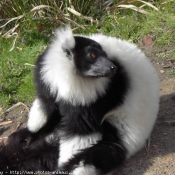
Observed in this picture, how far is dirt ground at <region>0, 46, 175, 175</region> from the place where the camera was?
167 inches

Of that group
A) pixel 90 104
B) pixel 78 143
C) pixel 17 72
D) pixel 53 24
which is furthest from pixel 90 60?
pixel 53 24

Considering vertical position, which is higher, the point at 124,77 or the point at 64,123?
the point at 124,77

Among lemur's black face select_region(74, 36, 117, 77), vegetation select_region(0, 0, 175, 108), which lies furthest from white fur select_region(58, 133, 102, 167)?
vegetation select_region(0, 0, 175, 108)

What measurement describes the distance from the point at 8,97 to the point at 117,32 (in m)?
2.04

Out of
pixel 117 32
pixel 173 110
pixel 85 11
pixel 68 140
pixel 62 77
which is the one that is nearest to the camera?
pixel 62 77

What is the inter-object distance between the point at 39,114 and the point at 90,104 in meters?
0.83

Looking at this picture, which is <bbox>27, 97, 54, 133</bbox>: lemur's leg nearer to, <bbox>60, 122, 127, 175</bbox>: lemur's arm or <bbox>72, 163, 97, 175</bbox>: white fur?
<bbox>60, 122, 127, 175</bbox>: lemur's arm

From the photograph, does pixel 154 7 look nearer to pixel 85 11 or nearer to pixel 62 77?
pixel 85 11

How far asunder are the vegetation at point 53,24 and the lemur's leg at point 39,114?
4.11ft

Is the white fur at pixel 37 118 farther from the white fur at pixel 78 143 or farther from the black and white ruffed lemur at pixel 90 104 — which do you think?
the white fur at pixel 78 143

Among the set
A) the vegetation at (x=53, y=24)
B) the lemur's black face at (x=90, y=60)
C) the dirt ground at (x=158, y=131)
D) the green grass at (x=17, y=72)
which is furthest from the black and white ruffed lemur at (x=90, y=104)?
the vegetation at (x=53, y=24)

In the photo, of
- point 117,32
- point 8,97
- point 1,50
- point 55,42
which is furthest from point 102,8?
point 55,42

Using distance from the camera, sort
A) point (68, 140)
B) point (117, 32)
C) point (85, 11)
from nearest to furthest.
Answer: point (68, 140) < point (117, 32) < point (85, 11)

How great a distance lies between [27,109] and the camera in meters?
5.59
